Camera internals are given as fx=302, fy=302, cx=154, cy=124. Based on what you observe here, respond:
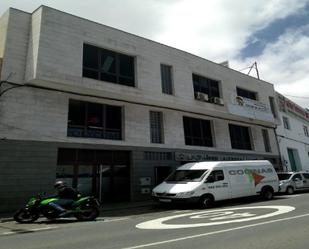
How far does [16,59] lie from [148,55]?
7725mm

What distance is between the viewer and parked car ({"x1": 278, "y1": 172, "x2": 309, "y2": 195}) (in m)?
18.8

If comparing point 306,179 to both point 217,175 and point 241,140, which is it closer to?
point 241,140

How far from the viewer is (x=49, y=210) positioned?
389 inches

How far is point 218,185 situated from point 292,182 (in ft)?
25.9

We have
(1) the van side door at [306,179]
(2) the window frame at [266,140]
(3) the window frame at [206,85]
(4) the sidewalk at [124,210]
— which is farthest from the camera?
A: (2) the window frame at [266,140]

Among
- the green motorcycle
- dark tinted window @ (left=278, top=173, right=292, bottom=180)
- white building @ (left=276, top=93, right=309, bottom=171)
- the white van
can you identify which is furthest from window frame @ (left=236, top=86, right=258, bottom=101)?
the green motorcycle

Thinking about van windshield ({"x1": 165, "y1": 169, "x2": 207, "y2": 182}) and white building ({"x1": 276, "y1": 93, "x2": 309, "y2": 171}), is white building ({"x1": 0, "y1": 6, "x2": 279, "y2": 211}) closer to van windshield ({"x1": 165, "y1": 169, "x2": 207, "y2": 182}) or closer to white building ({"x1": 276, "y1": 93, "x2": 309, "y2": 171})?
van windshield ({"x1": 165, "y1": 169, "x2": 207, "y2": 182})

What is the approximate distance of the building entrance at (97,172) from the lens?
1518cm

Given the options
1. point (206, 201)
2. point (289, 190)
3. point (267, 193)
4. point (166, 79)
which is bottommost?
point (206, 201)

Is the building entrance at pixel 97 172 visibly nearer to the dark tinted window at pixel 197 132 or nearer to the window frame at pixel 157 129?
the window frame at pixel 157 129

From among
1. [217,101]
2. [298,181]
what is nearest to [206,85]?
[217,101]

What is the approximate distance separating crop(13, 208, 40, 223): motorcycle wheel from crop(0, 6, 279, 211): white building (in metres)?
3.17

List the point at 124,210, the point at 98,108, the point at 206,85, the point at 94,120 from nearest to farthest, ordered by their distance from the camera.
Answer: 1. the point at 124,210
2. the point at 94,120
3. the point at 98,108
4. the point at 206,85

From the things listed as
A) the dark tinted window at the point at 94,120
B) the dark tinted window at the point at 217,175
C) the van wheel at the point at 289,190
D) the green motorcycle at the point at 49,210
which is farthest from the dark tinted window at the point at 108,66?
the van wheel at the point at 289,190
